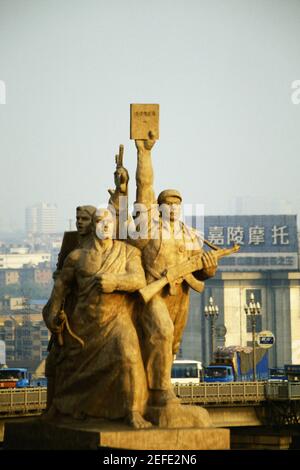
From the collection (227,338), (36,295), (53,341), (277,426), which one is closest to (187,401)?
(277,426)

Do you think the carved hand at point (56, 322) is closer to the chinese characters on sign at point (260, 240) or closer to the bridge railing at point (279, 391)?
the bridge railing at point (279, 391)

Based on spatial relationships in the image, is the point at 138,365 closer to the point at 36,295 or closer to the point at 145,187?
the point at 145,187

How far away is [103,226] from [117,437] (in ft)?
11.2

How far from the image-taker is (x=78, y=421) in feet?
84.1

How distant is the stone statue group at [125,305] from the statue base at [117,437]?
255 mm

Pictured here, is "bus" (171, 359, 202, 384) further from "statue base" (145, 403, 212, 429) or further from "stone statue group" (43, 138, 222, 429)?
"statue base" (145, 403, 212, 429)

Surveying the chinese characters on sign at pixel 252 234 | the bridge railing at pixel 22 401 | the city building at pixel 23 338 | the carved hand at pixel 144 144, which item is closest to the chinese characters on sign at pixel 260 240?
the chinese characters on sign at pixel 252 234

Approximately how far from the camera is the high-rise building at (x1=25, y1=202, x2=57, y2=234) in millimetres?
177125

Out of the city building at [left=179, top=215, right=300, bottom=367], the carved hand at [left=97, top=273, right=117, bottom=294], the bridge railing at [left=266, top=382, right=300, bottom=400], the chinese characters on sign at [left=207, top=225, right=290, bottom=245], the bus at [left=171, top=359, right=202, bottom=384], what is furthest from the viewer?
the chinese characters on sign at [left=207, top=225, right=290, bottom=245]

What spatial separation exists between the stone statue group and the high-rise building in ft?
470

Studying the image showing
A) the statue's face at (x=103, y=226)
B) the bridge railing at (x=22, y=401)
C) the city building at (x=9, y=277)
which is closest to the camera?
the statue's face at (x=103, y=226)

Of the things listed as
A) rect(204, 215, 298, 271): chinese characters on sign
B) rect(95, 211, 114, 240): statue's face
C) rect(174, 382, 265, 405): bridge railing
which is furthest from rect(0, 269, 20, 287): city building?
rect(95, 211, 114, 240): statue's face

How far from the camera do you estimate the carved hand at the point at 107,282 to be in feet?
82.6

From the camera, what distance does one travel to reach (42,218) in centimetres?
17962
